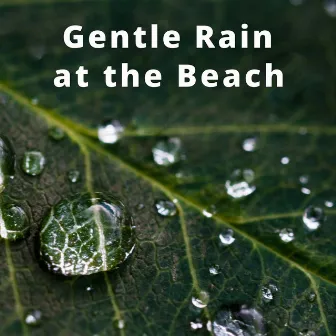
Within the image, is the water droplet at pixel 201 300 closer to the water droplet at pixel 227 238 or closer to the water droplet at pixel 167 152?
the water droplet at pixel 227 238

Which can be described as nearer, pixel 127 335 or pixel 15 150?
pixel 127 335

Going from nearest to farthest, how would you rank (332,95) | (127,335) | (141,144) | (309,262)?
1. (127,335)
2. (309,262)
3. (141,144)
4. (332,95)

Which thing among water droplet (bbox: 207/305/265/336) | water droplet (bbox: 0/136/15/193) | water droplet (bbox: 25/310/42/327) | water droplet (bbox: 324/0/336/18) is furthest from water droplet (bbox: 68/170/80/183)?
water droplet (bbox: 324/0/336/18)

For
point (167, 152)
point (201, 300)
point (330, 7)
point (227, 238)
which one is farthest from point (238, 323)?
point (330, 7)

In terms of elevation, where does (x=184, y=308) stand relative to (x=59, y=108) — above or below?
below

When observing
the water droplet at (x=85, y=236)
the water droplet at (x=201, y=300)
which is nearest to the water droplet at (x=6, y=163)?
the water droplet at (x=85, y=236)

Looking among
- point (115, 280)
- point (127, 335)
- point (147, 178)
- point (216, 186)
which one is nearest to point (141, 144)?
point (147, 178)

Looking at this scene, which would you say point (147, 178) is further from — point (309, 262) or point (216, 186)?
point (309, 262)

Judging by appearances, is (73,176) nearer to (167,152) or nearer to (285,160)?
(167,152)
